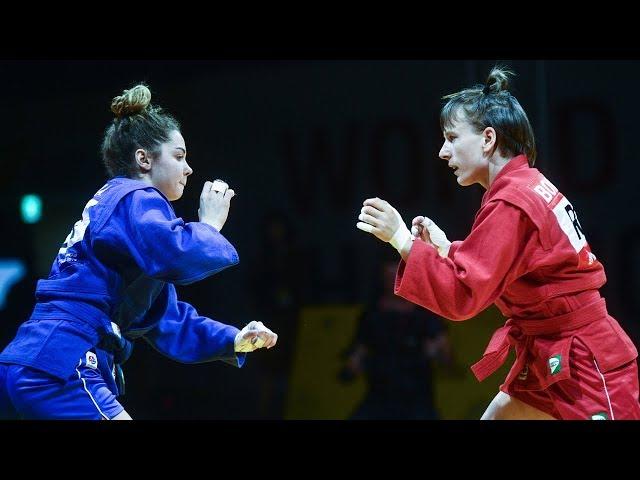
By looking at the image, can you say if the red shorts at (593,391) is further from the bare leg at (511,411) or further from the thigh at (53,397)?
the thigh at (53,397)

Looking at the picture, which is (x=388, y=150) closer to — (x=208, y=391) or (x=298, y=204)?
(x=298, y=204)

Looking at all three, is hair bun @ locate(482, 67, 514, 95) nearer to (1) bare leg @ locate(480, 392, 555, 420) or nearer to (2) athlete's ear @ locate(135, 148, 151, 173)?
(1) bare leg @ locate(480, 392, 555, 420)

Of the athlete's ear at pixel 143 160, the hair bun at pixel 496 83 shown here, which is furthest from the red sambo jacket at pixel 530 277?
the athlete's ear at pixel 143 160

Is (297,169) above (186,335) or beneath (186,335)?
above

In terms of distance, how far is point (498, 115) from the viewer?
2.21 meters

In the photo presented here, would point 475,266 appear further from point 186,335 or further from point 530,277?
point 186,335

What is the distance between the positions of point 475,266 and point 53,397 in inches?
39.4

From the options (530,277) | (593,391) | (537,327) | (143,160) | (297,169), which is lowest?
(593,391)

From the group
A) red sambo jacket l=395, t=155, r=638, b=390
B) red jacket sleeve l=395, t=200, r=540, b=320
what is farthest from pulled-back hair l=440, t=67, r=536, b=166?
red jacket sleeve l=395, t=200, r=540, b=320

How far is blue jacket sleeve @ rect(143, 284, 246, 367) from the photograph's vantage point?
7.60 feet

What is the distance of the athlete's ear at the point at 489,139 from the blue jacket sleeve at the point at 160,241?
2.29 feet

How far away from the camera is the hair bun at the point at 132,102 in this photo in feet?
7.43

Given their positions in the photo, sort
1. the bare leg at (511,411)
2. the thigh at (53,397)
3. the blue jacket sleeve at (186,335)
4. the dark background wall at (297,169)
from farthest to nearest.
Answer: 1. the dark background wall at (297,169)
2. the blue jacket sleeve at (186,335)
3. the bare leg at (511,411)
4. the thigh at (53,397)

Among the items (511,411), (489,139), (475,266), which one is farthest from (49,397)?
(489,139)
